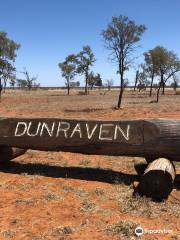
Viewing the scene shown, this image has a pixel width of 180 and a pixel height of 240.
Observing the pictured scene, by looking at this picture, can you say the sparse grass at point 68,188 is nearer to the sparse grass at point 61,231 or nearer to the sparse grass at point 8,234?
the sparse grass at point 61,231

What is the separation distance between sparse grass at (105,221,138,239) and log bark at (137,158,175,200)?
1.27 meters

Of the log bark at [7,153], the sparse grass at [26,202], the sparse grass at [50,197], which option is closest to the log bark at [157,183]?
the sparse grass at [50,197]

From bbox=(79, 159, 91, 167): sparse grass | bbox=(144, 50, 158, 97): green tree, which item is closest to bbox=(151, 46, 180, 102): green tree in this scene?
bbox=(144, 50, 158, 97): green tree

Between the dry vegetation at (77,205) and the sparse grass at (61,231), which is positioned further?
the dry vegetation at (77,205)

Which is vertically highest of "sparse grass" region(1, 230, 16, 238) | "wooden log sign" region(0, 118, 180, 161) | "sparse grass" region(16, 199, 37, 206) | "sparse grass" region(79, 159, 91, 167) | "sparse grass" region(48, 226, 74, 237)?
"wooden log sign" region(0, 118, 180, 161)

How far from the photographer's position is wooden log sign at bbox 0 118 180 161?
7.42 meters

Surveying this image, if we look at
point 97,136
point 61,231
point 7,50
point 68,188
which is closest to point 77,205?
point 68,188

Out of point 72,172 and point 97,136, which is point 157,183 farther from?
point 72,172

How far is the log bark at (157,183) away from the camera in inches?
259

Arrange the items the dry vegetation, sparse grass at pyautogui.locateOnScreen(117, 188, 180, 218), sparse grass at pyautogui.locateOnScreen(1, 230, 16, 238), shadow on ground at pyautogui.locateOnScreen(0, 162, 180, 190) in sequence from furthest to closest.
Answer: shadow on ground at pyautogui.locateOnScreen(0, 162, 180, 190), sparse grass at pyautogui.locateOnScreen(117, 188, 180, 218), the dry vegetation, sparse grass at pyautogui.locateOnScreen(1, 230, 16, 238)

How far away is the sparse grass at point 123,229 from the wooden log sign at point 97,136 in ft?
7.68

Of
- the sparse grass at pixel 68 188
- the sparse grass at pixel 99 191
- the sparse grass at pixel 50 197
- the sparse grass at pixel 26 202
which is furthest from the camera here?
the sparse grass at pixel 68 188

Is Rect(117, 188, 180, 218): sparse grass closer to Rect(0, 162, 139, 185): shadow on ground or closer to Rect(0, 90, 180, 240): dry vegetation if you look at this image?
Rect(0, 90, 180, 240): dry vegetation

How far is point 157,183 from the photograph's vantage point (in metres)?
6.57
